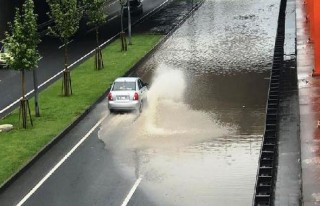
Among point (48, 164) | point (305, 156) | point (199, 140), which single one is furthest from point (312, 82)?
point (48, 164)

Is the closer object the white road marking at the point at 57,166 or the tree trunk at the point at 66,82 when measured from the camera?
the white road marking at the point at 57,166

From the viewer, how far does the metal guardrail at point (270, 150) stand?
1955 cm

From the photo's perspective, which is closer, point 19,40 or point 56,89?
point 19,40

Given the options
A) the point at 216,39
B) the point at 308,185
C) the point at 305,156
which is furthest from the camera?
the point at 216,39

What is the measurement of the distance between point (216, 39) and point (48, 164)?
87.8 ft

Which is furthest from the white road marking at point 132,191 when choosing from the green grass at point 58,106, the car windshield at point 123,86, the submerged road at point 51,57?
the submerged road at point 51,57

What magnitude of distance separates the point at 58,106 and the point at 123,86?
3.20 meters

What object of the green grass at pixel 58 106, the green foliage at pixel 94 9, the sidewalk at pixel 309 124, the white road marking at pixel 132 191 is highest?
the green foliage at pixel 94 9

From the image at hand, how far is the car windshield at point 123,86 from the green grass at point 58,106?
158 centimetres

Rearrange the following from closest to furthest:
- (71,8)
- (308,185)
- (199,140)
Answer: (308,185)
(199,140)
(71,8)

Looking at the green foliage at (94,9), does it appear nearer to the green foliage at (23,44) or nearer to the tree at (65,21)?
the tree at (65,21)

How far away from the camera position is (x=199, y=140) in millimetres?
25281

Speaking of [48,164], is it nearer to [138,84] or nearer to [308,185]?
[138,84]

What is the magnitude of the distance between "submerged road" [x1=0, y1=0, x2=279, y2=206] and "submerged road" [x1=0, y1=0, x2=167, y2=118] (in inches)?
200
